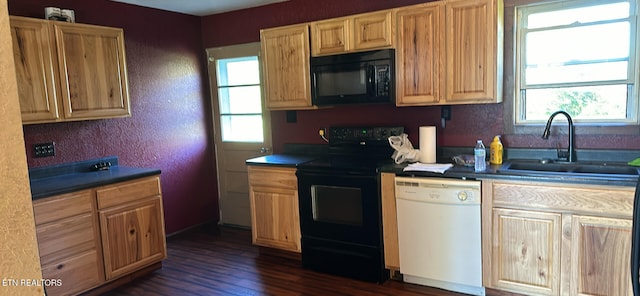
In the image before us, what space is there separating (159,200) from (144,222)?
0.22 m

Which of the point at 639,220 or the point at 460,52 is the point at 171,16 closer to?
the point at 460,52

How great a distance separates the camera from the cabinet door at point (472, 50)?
9.18ft

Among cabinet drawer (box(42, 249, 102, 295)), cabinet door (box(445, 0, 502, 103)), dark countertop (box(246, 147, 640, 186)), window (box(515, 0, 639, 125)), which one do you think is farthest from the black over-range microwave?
cabinet drawer (box(42, 249, 102, 295))

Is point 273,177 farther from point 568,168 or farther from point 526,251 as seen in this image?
point 568,168

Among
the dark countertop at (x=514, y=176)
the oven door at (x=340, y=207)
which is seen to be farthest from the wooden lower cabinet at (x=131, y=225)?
the dark countertop at (x=514, y=176)

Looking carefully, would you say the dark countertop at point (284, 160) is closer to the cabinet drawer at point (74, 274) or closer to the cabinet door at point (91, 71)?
the cabinet door at point (91, 71)

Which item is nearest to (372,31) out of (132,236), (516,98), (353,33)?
(353,33)

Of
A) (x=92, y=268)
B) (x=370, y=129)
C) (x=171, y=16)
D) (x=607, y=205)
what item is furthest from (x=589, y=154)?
(x=171, y=16)

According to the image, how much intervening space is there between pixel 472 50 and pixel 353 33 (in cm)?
91

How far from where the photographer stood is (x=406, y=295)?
9.56 feet

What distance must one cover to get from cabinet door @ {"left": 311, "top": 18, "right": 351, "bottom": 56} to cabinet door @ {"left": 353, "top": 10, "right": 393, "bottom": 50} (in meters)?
0.08

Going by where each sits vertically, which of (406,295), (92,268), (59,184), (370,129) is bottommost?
(406,295)

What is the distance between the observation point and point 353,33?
3.25 metres

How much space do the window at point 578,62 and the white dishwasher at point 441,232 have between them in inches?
34.4
